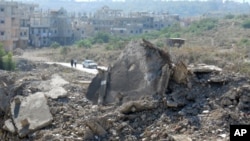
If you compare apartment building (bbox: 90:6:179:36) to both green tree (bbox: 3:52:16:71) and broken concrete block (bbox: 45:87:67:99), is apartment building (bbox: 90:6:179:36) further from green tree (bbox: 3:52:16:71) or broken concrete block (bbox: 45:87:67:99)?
broken concrete block (bbox: 45:87:67:99)

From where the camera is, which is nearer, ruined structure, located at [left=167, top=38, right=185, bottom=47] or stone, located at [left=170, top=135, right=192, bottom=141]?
stone, located at [left=170, top=135, right=192, bottom=141]

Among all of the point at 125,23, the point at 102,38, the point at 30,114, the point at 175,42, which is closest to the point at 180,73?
the point at 30,114

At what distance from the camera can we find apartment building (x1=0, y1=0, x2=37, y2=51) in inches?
1775

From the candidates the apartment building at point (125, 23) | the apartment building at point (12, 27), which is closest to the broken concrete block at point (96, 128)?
the apartment building at point (12, 27)

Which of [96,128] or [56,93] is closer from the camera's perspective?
[96,128]

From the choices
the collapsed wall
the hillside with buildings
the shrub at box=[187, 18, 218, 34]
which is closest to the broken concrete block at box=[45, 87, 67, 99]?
the collapsed wall

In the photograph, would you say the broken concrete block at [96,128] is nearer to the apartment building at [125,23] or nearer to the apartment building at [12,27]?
the apartment building at [12,27]

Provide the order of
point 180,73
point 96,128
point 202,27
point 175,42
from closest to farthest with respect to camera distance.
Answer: point 96,128 < point 180,73 < point 175,42 < point 202,27

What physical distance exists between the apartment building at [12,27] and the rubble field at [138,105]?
34.9 m

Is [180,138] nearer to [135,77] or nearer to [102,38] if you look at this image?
[135,77]

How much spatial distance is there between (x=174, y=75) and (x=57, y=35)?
54.3 m

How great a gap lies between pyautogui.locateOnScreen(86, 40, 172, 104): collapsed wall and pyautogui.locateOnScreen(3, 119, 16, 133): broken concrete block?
1840mm

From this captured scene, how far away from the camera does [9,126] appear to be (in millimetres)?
9359

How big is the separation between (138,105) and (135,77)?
3.91 ft
